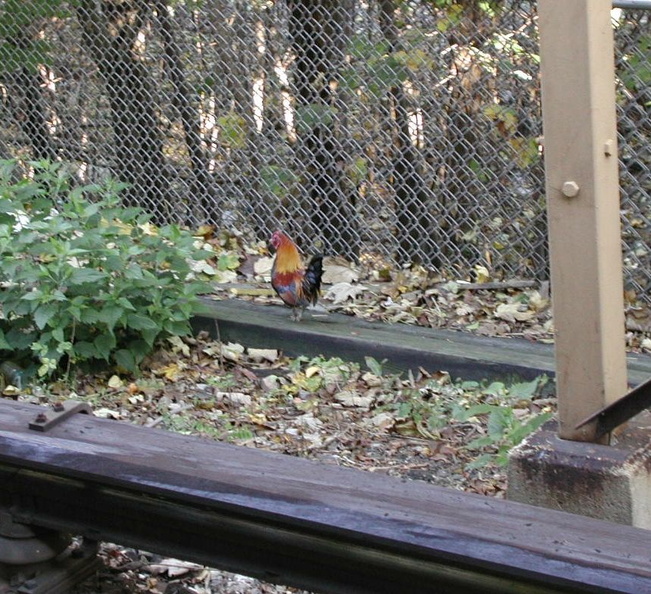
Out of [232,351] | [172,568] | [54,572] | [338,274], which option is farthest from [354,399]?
[54,572]

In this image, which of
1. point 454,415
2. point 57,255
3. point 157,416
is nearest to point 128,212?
point 57,255

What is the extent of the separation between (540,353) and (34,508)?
2.85 metres

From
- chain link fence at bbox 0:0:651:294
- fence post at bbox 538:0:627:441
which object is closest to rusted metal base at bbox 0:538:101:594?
fence post at bbox 538:0:627:441

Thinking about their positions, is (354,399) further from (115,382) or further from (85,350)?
(85,350)

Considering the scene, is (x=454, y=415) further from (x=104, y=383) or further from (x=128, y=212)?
(x=128, y=212)

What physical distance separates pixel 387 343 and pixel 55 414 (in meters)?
2.40

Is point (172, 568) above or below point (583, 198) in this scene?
below

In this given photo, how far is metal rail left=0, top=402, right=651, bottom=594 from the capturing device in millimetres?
2408

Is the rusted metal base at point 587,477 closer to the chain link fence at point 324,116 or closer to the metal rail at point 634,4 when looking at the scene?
the metal rail at point 634,4

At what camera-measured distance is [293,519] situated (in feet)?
8.65

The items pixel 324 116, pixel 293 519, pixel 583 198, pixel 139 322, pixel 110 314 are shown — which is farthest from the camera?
pixel 324 116

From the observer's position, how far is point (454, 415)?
173 inches

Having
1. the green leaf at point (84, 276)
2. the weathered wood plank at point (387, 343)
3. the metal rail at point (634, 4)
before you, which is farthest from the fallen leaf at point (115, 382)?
the metal rail at point (634, 4)

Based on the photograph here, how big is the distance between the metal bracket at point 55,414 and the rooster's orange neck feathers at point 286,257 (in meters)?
2.52
